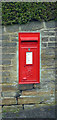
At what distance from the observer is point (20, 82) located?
138 inches

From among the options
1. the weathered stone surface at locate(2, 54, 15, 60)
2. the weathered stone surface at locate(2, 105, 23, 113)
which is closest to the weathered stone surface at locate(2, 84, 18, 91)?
the weathered stone surface at locate(2, 105, 23, 113)

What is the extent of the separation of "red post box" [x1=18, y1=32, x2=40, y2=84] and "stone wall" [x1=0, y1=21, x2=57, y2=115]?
12cm

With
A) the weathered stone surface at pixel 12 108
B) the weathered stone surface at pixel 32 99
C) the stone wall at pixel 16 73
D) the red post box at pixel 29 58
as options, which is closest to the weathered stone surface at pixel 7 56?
the stone wall at pixel 16 73

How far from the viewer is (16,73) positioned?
11.7 feet

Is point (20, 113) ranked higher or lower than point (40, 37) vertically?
lower

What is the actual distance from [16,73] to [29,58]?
1.47 feet

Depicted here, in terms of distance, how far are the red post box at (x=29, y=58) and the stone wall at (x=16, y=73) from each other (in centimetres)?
12

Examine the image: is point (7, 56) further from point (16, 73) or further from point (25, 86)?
point (25, 86)

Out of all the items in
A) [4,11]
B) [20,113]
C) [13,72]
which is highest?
[4,11]

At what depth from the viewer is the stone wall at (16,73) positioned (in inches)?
139

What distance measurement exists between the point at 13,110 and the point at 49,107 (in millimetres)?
793

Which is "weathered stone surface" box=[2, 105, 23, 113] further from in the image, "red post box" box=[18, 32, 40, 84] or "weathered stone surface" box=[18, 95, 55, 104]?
"red post box" box=[18, 32, 40, 84]

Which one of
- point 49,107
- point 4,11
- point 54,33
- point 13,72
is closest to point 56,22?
point 54,33

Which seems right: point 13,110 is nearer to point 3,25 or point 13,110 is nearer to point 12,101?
point 12,101
